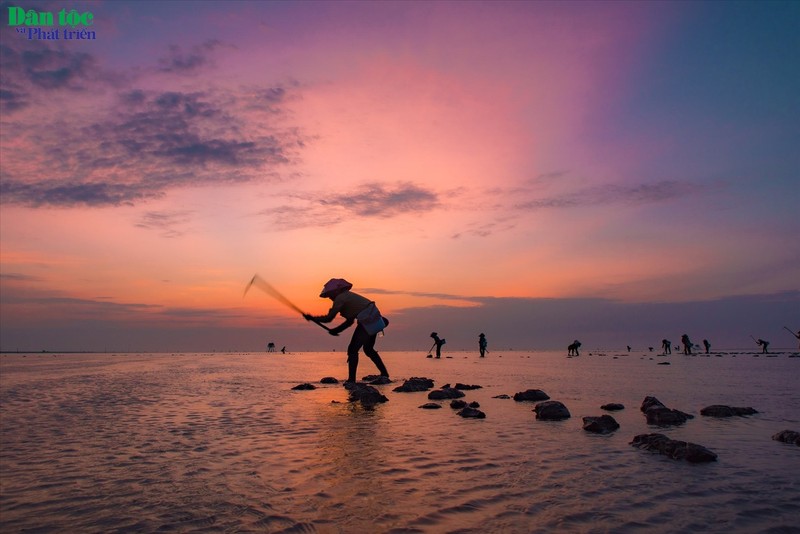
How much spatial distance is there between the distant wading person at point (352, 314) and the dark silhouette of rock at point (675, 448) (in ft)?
35.3

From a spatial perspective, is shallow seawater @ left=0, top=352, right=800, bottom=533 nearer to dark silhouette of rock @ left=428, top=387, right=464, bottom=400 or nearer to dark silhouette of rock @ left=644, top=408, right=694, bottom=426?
dark silhouette of rock @ left=644, top=408, right=694, bottom=426

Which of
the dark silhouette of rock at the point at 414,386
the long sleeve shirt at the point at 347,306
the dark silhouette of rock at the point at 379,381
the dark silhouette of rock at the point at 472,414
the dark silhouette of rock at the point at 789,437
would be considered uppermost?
the long sleeve shirt at the point at 347,306

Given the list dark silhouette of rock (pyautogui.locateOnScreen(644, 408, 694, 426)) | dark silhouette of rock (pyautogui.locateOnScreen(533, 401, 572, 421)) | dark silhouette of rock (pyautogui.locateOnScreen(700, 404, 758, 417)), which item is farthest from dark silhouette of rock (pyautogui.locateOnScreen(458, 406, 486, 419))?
dark silhouette of rock (pyautogui.locateOnScreen(700, 404, 758, 417))

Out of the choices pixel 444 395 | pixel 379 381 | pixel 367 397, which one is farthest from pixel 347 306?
pixel 379 381

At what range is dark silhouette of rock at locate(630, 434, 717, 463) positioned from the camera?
7129mm

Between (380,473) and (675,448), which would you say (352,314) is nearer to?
(380,473)

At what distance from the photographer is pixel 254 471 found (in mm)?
6762

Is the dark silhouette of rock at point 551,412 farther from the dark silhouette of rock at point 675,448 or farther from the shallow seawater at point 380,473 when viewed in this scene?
the dark silhouette of rock at point 675,448

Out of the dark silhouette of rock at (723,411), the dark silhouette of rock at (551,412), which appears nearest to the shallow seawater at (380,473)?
the dark silhouette of rock at (551,412)

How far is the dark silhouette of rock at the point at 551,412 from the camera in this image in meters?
11.1

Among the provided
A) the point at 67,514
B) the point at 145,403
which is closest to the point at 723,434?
the point at 67,514

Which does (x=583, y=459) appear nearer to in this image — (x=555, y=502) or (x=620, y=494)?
(x=620, y=494)

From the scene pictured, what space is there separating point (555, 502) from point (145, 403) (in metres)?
12.7

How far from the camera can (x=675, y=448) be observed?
7.45 meters
